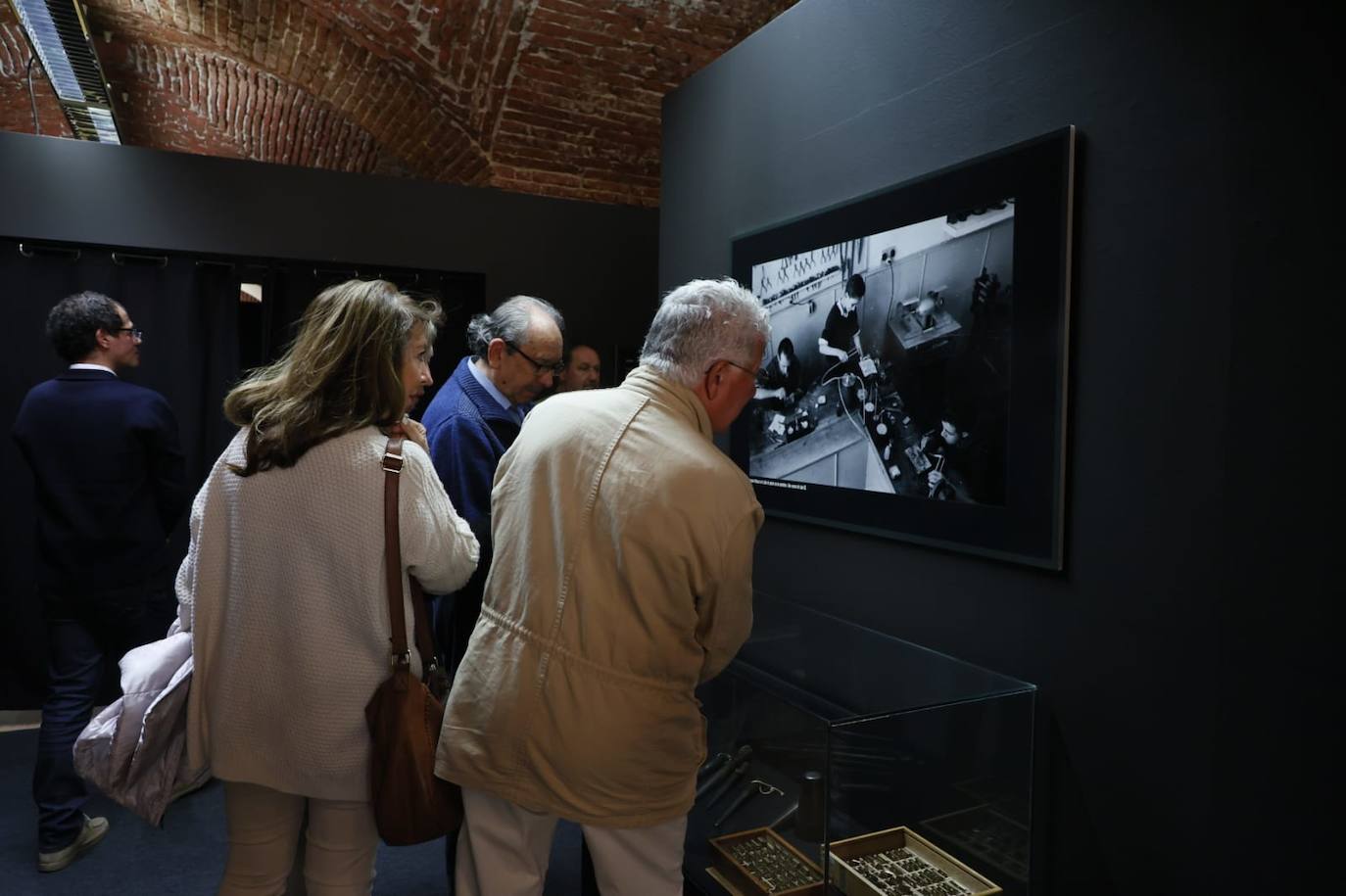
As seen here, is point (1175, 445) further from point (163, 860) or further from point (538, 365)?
point (163, 860)

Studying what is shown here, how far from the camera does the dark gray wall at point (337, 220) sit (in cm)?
411

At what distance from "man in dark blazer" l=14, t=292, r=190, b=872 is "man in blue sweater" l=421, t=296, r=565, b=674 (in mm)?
1225

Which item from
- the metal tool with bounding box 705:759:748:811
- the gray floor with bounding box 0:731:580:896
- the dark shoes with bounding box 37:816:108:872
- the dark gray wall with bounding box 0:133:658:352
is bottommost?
the gray floor with bounding box 0:731:580:896

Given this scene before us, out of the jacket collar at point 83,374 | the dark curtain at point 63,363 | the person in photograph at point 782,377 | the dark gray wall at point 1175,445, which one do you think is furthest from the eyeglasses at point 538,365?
the dark curtain at point 63,363

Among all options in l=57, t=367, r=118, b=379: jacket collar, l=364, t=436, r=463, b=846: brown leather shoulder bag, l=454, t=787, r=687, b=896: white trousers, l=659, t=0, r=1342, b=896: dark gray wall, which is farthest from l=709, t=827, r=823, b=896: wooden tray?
l=57, t=367, r=118, b=379: jacket collar

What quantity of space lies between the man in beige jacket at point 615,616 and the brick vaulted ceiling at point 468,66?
3.72 meters

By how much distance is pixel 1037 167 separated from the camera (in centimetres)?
189

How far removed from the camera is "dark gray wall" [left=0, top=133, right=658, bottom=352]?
4.11 m

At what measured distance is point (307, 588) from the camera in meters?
1.54

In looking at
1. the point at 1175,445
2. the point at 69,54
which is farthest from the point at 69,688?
the point at 69,54

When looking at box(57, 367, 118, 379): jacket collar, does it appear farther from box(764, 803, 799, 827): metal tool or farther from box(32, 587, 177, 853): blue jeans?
box(764, 803, 799, 827): metal tool

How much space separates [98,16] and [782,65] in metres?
5.44

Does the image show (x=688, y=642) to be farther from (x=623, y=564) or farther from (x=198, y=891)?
(x=198, y=891)

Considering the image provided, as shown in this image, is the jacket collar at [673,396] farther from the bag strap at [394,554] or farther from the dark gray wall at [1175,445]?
the dark gray wall at [1175,445]
